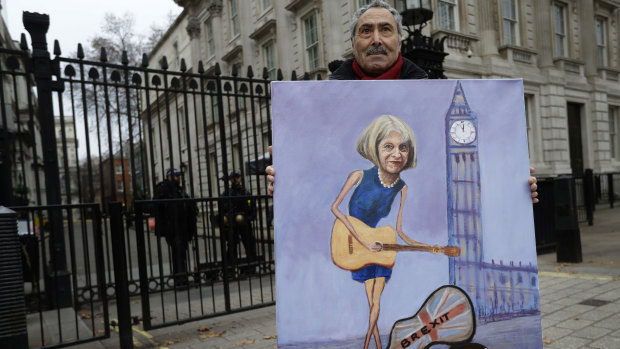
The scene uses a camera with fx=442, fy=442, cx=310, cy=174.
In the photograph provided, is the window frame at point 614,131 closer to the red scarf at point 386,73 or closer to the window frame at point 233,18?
the window frame at point 233,18

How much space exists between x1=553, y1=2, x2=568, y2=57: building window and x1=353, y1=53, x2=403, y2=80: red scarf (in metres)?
20.0

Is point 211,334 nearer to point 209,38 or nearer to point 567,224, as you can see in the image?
point 567,224

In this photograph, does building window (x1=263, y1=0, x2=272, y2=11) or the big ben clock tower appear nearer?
the big ben clock tower

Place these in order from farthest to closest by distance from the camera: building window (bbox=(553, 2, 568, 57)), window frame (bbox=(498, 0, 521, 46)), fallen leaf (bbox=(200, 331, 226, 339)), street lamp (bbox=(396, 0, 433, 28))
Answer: building window (bbox=(553, 2, 568, 57)) → window frame (bbox=(498, 0, 521, 46)) → street lamp (bbox=(396, 0, 433, 28)) → fallen leaf (bbox=(200, 331, 226, 339))

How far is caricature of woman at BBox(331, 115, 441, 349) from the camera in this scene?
1.85 metres

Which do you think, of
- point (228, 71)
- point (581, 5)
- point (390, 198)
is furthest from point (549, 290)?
point (228, 71)

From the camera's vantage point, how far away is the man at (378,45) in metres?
2.20

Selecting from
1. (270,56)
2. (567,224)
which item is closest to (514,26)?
(270,56)

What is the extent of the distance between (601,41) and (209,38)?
20650mm

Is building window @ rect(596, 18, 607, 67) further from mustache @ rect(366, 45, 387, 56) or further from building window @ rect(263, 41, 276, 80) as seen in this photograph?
mustache @ rect(366, 45, 387, 56)

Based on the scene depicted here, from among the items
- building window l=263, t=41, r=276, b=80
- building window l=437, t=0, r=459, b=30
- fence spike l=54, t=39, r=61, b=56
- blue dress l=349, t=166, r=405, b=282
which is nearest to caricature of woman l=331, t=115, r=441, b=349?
blue dress l=349, t=166, r=405, b=282

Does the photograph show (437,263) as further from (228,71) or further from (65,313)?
(228,71)

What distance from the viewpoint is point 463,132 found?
198 centimetres

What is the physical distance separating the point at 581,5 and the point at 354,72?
2237cm
